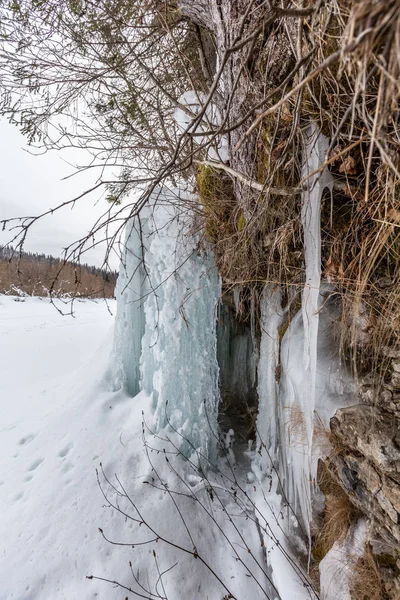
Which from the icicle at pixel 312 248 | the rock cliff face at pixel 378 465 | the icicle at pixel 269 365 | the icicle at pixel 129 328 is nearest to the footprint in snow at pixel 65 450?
the icicle at pixel 129 328

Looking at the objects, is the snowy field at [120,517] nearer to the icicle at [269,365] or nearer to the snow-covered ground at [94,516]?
the snow-covered ground at [94,516]

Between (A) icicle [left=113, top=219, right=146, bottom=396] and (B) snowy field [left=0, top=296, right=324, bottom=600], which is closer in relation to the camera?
(B) snowy field [left=0, top=296, right=324, bottom=600]

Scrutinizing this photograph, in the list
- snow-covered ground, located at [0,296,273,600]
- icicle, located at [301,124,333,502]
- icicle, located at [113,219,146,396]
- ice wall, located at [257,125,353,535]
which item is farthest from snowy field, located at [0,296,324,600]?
icicle, located at [301,124,333,502]

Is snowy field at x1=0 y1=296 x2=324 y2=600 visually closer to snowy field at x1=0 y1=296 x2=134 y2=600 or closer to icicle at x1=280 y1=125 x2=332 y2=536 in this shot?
snowy field at x1=0 y1=296 x2=134 y2=600

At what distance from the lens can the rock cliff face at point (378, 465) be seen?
1.09 metres

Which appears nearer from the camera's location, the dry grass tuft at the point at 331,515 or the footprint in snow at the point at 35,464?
the dry grass tuft at the point at 331,515

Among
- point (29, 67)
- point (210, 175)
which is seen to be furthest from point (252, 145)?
point (29, 67)

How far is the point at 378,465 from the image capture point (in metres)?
1.14

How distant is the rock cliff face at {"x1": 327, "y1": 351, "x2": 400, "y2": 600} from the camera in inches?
43.0

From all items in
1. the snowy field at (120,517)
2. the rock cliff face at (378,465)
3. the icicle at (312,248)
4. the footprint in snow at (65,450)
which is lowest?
the snowy field at (120,517)

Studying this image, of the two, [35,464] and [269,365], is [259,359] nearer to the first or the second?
[269,365]

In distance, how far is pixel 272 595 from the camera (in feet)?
5.14

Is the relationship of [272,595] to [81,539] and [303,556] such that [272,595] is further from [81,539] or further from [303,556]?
[81,539]

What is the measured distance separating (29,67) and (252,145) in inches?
73.8
